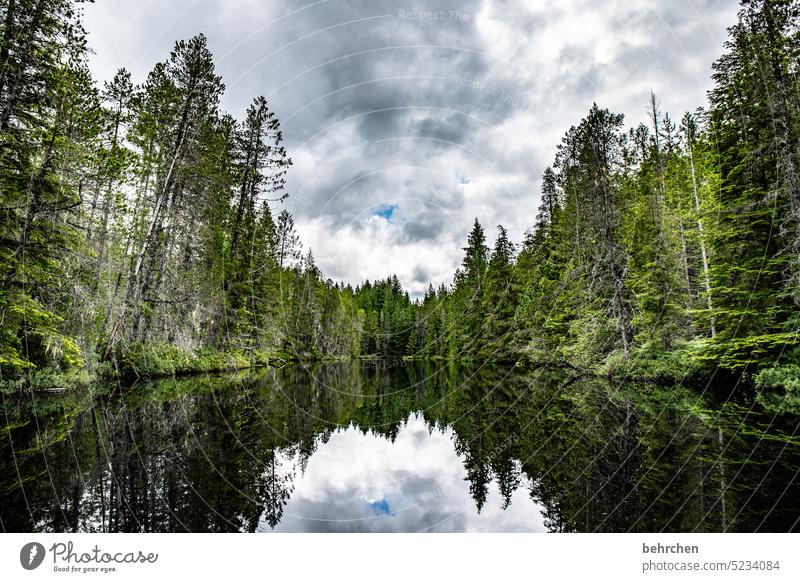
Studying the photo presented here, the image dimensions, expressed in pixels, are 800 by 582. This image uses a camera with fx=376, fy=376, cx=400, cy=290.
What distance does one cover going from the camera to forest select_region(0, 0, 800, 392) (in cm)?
960

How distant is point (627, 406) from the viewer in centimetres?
1230

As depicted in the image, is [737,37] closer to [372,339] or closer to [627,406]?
[627,406]

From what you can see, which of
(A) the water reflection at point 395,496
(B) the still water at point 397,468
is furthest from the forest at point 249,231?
(A) the water reflection at point 395,496

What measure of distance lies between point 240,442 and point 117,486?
2.90 meters

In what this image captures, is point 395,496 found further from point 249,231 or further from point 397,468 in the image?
point 249,231

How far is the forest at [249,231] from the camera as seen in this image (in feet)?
31.5

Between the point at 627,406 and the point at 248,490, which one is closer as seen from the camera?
the point at 248,490

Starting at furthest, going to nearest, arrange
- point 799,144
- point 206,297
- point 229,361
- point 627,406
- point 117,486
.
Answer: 1. point 229,361
2. point 206,297
3. point 627,406
4. point 799,144
5. point 117,486

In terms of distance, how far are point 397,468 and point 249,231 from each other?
70.1 feet

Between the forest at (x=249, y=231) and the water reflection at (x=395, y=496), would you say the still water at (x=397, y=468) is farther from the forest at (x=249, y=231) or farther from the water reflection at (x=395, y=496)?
the forest at (x=249, y=231)

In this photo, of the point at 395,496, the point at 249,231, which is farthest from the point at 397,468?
the point at 249,231

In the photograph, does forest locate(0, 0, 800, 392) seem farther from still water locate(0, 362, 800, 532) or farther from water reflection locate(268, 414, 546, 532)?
water reflection locate(268, 414, 546, 532)

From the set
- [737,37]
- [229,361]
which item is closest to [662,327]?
[737,37]

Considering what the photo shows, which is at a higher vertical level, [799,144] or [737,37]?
[737,37]
